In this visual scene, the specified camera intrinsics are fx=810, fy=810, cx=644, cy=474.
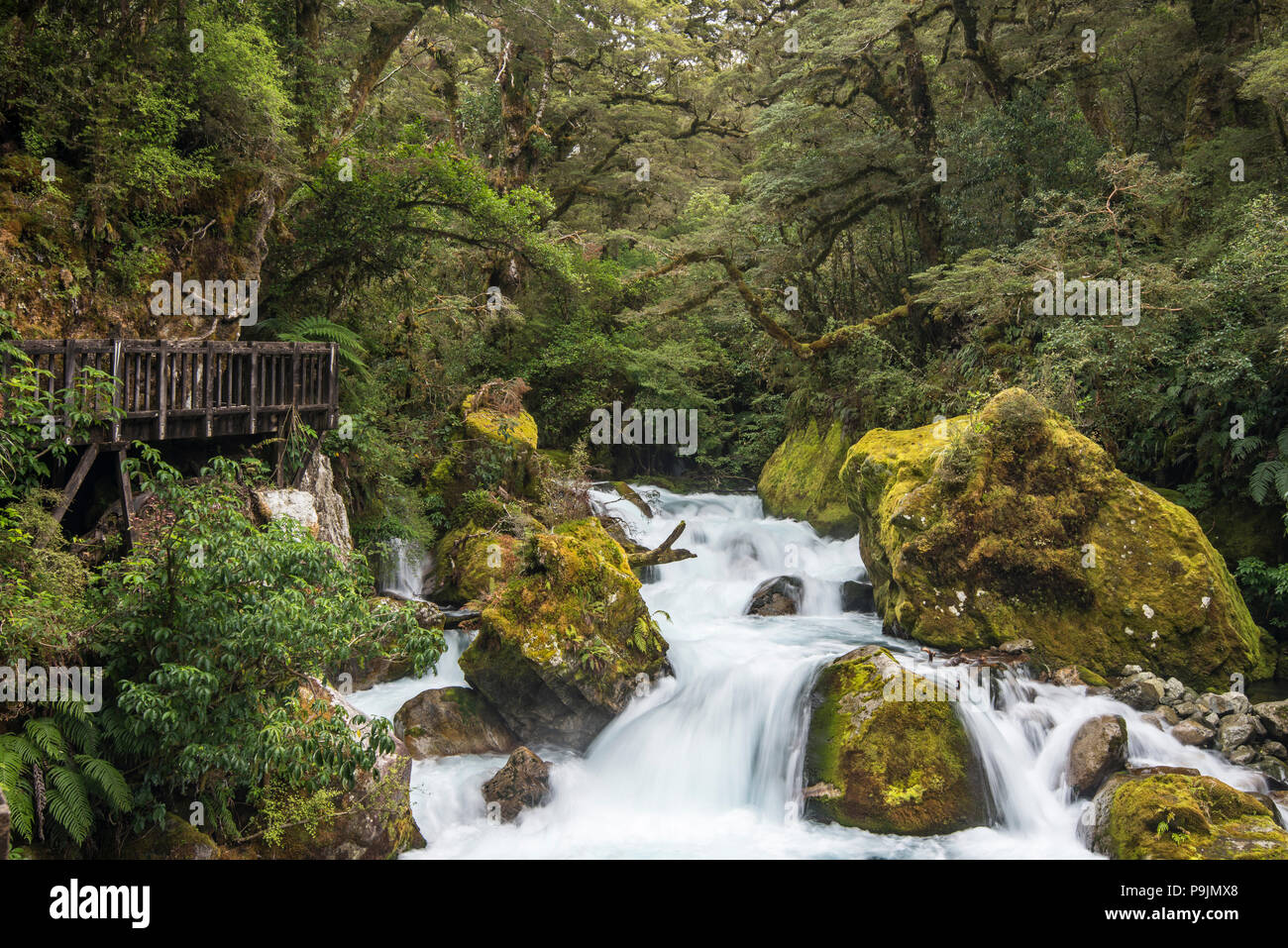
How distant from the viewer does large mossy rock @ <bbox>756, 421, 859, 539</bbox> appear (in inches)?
631

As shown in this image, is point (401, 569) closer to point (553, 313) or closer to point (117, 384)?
point (117, 384)

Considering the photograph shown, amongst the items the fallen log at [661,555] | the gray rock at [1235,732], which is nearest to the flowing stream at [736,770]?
the gray rock at [1235,732]

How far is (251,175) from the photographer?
11.4 metres

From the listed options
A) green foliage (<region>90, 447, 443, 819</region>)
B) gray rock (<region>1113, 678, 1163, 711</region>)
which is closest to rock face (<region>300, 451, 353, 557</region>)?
green foliage (<region>90, 447, 443, 819</region>)

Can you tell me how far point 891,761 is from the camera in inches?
332

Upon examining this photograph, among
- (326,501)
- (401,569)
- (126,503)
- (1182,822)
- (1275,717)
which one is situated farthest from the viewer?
(401,569)

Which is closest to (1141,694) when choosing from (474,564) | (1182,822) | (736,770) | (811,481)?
(1182,822)

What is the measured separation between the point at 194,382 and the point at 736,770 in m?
7.54

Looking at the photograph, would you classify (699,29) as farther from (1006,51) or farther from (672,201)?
(1006,51)

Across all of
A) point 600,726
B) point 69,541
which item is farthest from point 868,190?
point 69,541

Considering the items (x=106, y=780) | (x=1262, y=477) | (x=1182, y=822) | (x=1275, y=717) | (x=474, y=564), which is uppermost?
(x=1262, y=477)

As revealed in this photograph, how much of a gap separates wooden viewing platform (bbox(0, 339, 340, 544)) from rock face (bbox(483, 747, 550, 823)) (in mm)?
4512

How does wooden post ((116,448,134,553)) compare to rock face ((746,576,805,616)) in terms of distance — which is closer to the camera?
wooden post ((116,448,134,553))

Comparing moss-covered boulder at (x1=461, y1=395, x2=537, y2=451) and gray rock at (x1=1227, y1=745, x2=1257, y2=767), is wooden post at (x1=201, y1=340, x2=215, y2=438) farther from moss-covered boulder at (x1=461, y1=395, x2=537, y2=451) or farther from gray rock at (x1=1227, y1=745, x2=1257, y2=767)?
gray rock at (x1=1227, y1=745, x2=1257, y2=767)
